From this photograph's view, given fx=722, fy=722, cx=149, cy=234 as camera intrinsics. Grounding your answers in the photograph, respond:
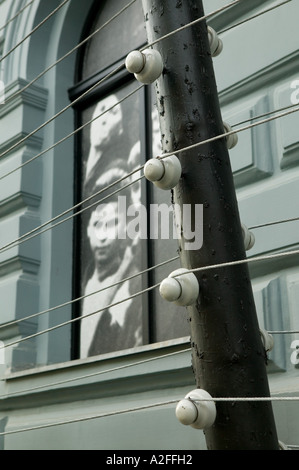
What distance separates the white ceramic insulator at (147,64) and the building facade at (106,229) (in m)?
0.84

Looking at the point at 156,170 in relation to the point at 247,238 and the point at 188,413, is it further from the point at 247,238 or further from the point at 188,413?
the point at 188,413

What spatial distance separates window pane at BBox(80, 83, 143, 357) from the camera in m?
3.39

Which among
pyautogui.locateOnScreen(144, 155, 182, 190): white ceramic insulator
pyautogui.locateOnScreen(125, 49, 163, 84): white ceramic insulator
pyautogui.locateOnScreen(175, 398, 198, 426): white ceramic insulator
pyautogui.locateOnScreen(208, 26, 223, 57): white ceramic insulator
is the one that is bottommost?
pyautogui.locateOnScreen(175, 398, 198, 426): white ceramic insulator

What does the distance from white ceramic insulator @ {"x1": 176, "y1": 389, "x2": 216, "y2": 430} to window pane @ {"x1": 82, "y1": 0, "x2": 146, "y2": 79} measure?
2731 millimetres

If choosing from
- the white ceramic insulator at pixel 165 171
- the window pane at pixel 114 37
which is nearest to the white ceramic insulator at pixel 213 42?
the white ceramic insulator at pixel 165 171

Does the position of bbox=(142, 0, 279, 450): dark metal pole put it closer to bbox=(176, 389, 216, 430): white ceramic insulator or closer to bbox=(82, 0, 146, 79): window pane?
bbox=(176, 389, 216, 430): white ceramic insulator

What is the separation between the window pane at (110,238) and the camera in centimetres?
339

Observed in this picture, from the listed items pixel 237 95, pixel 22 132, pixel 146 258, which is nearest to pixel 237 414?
pixel 237 95

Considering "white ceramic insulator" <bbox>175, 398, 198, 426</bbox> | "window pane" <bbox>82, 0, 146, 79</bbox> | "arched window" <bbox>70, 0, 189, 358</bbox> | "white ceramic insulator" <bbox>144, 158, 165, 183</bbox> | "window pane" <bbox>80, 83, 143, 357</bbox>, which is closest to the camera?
"white ceramic insulator" <bbox>175, 398, 198, 426</bbox>

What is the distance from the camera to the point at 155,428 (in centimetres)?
274

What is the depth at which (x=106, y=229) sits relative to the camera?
3.65 m

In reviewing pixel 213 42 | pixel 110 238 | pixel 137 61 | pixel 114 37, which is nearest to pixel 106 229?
pixel 110 238

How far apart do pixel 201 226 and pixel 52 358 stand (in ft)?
7.94

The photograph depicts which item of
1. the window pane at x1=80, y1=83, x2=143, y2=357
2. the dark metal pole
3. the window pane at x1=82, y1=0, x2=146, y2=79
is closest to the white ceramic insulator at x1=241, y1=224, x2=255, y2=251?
the dark metal pole
